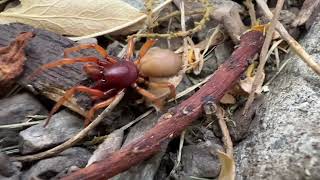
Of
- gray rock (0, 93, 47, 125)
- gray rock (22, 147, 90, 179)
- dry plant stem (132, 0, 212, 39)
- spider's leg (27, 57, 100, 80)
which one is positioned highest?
dry plant stem (132, 0, 212, 39)

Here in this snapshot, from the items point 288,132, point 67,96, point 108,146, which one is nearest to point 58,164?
point 108,146

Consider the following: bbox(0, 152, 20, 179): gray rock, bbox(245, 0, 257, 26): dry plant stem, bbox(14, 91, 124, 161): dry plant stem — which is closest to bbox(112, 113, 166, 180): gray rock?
bbox(14, 91, 124, 161): dry plant stem

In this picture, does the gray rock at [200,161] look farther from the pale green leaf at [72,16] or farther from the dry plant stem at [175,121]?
the pale green leaf at [72,16]

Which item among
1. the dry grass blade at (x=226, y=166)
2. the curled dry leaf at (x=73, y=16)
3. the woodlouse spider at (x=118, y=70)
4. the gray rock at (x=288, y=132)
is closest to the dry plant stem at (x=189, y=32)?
the woodlouse spider at (x=118, y=70)

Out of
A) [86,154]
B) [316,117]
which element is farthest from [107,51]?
[316,117]

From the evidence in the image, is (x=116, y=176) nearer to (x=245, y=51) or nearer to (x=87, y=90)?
(x=87, y=90)

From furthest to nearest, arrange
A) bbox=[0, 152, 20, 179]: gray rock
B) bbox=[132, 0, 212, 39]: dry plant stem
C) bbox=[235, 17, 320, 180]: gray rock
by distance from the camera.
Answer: bbox=[132, 0, 212, 39]: dry plant stem, bbox=[0, 152, 20, 179]: gray rock, bbox=[235, 17, 320, 180]: gray rock

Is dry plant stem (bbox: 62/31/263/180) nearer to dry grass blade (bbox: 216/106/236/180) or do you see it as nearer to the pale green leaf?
dry grass blade (bbox: 216/106/236/180)

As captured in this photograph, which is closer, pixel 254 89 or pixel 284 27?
pixel 254 89
